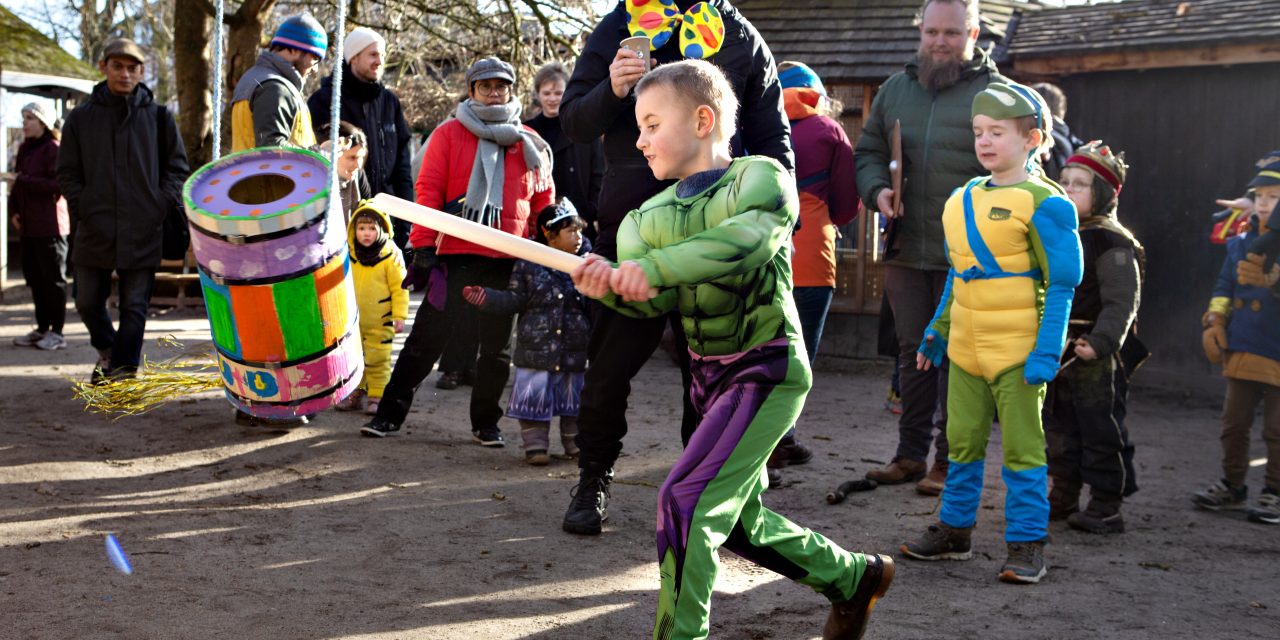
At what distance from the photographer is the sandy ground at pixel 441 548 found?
3.85 m

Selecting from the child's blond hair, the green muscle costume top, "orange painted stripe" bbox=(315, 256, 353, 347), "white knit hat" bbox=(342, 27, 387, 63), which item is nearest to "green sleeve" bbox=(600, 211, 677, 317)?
the green muscle costume top

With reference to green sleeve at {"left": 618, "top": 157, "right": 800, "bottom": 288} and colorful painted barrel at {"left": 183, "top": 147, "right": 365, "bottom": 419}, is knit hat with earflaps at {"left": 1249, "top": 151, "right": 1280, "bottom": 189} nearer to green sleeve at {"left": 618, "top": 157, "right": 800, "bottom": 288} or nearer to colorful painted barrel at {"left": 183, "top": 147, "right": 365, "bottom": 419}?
green sleeve at {"left": 618, "top": 157, "right": 800, "bottom": 288}

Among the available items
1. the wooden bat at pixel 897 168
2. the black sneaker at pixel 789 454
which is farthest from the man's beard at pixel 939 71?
the black sneaker at pixel 789 454

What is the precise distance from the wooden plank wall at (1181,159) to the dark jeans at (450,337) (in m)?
6.16

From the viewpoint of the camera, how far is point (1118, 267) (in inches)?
205

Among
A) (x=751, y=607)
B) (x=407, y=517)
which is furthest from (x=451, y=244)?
(x=751, y=607)

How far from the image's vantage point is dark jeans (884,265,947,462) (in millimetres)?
5824

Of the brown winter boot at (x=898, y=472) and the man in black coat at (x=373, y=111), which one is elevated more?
the man in black coat at (x=373, y=111)

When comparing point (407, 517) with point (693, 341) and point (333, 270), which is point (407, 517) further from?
point (693, 341)

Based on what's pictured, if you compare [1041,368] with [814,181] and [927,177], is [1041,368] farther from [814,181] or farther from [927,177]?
[814,181]

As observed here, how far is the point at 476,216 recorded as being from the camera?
6320 mm

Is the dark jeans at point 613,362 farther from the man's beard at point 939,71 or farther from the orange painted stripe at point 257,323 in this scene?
the man's beard at point 939,71

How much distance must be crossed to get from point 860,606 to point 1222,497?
316cm

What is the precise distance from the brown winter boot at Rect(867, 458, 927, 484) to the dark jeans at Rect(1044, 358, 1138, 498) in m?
0.65
